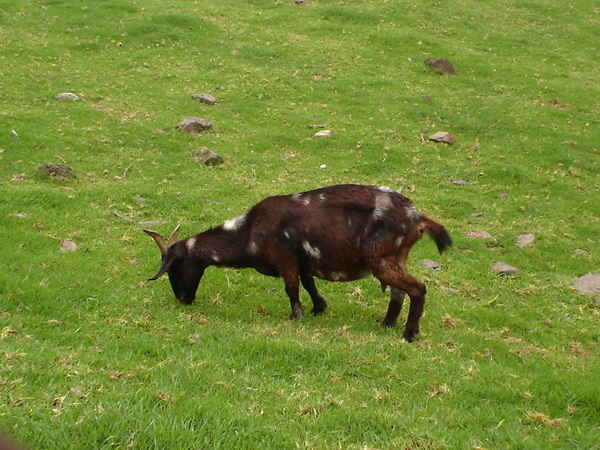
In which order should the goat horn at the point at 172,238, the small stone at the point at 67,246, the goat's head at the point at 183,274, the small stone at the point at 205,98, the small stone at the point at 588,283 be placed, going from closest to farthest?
the goat's head at the point at 183,274, the goat horn at the point at 172,238, the small stone at the point at 67,246, the small stone at the point at 588,283, the small stone at the point at 205,98

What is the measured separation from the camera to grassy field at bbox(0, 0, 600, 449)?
237 inches

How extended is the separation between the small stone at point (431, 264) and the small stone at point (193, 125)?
9129 millimetres

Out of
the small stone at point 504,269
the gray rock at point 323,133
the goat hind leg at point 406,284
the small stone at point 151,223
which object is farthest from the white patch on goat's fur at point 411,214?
the gray rock at point 323,133

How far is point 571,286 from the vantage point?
11.9 m

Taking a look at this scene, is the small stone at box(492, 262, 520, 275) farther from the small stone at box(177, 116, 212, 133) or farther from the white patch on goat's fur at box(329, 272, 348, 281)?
the small stone at box(177, 116, 212, 133)

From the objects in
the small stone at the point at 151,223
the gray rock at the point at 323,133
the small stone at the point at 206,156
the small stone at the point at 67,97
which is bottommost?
the small stone at the point at 67,97

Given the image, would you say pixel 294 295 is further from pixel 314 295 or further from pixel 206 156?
pixel 206 156

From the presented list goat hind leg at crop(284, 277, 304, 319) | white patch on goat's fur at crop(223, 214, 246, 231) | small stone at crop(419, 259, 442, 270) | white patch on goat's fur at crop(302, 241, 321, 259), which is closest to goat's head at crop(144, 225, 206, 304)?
white patch on goat's fur at crop(223, 214, 246, 231)

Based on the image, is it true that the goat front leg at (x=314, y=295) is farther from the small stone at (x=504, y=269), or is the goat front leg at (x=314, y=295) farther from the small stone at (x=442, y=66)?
the small stone at (x=442, y=66)

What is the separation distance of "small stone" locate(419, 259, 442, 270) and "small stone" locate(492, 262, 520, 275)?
3.75 feet

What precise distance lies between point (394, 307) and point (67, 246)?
19.6 ft

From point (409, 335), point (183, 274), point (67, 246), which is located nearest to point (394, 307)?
point (409, 335)

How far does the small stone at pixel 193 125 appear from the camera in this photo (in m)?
18.6

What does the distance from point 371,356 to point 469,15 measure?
95.5 ft
